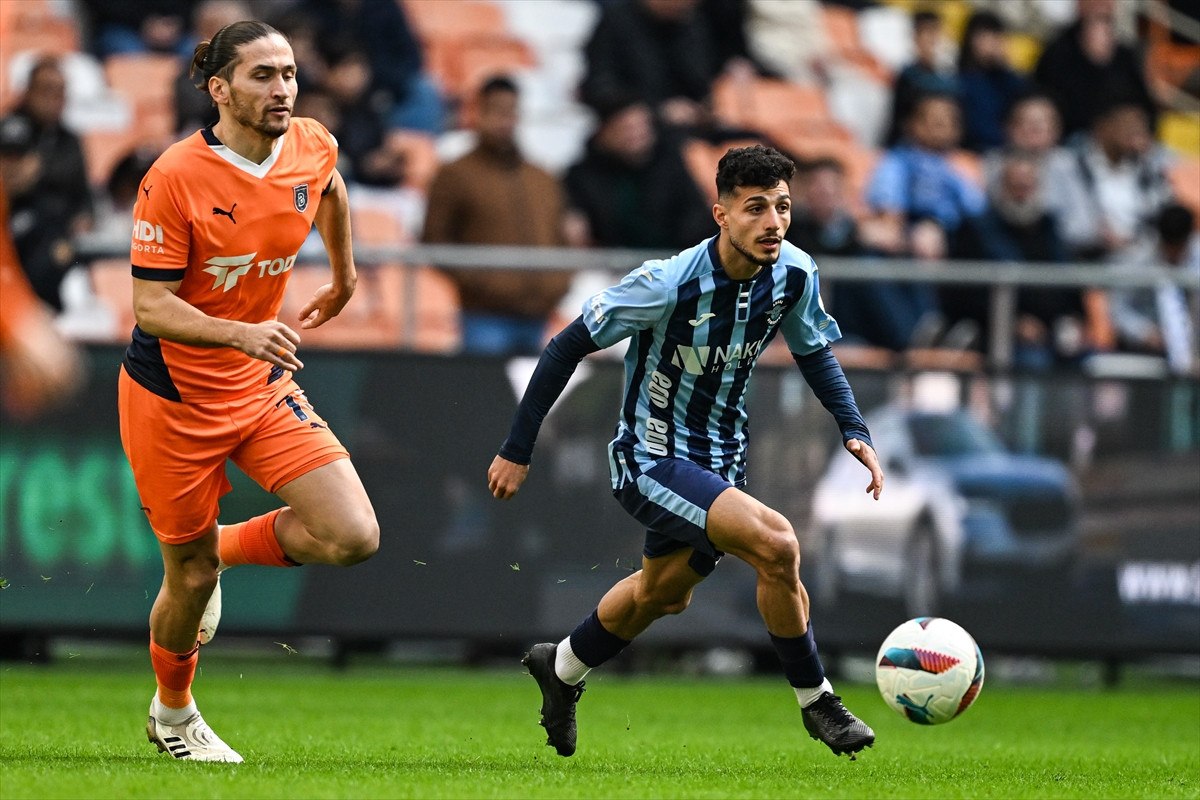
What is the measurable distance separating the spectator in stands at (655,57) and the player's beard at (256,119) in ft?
28.2

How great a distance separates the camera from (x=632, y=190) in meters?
13.8

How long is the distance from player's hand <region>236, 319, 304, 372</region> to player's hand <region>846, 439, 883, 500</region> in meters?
2.12

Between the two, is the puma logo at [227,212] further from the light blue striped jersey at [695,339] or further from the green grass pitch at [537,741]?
the green grass pitch at [537,741]

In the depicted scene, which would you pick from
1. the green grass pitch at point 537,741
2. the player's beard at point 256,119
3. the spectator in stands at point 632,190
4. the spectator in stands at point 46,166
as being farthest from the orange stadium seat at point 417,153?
the player's beard at point 256,119

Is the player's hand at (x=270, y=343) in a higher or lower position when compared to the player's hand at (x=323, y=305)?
higher

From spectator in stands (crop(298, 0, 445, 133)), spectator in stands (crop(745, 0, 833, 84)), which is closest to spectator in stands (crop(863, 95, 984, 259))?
spectator in stands (crop(745, 0, 833, 84))

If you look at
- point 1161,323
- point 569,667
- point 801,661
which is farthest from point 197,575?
point 1161,323

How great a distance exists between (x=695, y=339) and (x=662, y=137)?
23.0 feet

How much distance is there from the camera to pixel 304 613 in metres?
11.8

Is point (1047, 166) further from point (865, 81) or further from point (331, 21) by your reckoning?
point (331, 21)

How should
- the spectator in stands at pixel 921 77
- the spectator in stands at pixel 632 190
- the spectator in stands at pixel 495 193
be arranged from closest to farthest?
the spectator in stands at pixel 495 193 < the spectator in stands at pixel 632 190 < the spectator in stands at pixel 921 77

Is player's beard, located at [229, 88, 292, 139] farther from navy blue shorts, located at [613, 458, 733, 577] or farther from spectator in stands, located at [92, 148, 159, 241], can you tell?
spectator in stands, located at [92, 148, 159, 241]

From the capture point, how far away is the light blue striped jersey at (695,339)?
7086 mm

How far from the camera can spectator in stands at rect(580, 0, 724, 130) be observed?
1560cm
